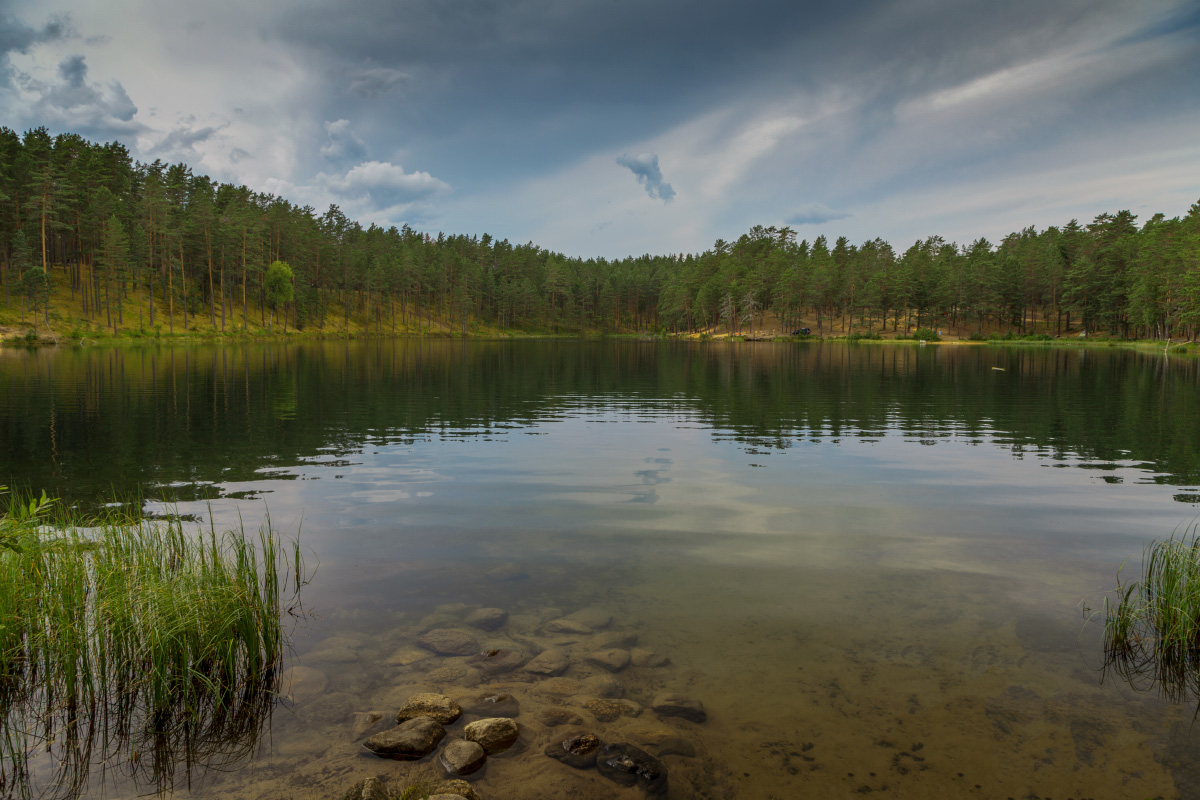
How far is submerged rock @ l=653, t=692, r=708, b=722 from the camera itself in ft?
24.1

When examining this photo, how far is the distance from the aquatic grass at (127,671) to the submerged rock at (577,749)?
3.21 meters

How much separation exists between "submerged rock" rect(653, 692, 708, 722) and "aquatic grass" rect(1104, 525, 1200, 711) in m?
5.44

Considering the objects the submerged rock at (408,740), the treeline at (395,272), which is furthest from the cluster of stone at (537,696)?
the treeline at (395,272)

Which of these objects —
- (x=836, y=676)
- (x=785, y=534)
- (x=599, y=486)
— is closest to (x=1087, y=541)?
(x=785, y=534)

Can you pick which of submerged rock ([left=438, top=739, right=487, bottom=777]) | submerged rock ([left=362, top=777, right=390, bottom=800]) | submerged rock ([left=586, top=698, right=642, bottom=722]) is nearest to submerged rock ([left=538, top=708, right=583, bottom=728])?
submerged rock ([left=586, top=698, right=642, bottom=722])

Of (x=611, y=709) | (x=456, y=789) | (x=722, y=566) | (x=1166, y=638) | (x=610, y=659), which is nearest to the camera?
(x=456, y=789)

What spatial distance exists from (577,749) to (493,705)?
1289 millimetres

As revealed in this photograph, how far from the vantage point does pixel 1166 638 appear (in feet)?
26.5

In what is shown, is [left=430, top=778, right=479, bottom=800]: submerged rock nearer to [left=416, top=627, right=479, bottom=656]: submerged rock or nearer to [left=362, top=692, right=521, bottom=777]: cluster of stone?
[left=362, top=692, right=521, bottom=777]: cluster of stone

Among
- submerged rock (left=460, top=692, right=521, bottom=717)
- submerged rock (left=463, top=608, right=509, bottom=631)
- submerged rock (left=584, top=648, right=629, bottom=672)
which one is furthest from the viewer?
submerged rock (left=463, top=608, right=509, bottom=631)

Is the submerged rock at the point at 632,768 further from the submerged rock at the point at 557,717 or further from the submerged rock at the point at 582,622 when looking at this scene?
the submerged rock at the point at 582,622

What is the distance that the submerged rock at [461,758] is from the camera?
6.22 m

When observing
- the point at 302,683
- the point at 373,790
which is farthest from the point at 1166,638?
the point at 302,683

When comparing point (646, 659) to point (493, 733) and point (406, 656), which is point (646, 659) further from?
point (406, 656)
